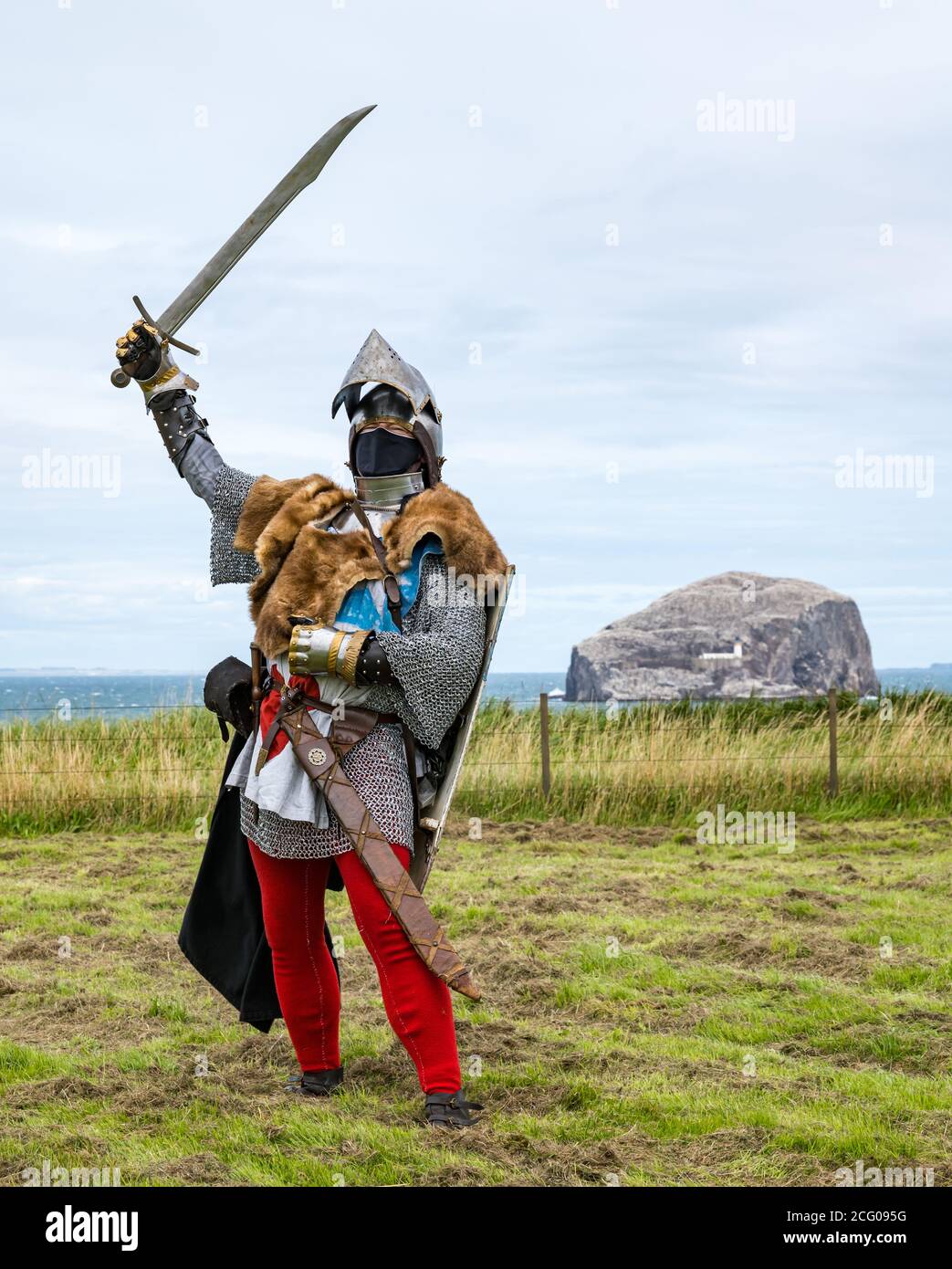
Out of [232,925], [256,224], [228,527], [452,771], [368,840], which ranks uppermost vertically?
[256,224]

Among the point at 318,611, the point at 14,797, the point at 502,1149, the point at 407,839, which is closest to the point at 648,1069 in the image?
the point at 502,1149

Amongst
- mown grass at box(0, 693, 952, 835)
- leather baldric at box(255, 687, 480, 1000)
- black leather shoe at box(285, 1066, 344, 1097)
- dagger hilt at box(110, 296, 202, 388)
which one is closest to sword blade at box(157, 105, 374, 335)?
dagger hilt at box(110, 296, 202, 388)

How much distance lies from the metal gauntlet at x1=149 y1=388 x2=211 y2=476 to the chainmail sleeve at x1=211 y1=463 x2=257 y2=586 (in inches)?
5.4

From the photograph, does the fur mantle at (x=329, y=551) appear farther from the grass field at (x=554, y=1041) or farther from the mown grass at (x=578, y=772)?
the mown grass at (x=578, y=772)

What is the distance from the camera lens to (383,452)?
3.57m

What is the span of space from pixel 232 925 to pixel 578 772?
20.6ft

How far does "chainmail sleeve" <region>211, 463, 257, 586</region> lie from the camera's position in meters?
3.77

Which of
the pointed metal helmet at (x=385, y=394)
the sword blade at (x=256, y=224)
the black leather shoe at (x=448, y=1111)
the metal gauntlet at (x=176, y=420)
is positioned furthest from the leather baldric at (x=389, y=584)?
the black leather shoe at (x=448, y=1111)

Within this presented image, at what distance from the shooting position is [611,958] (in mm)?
5363

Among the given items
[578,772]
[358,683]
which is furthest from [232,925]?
[578,772]

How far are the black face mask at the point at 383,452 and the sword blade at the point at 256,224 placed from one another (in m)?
0.65

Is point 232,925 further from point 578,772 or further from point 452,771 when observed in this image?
point 578,772

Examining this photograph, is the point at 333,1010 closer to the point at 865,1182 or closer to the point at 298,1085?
the point at 298,1085

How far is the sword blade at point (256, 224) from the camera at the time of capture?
12.1 ft
